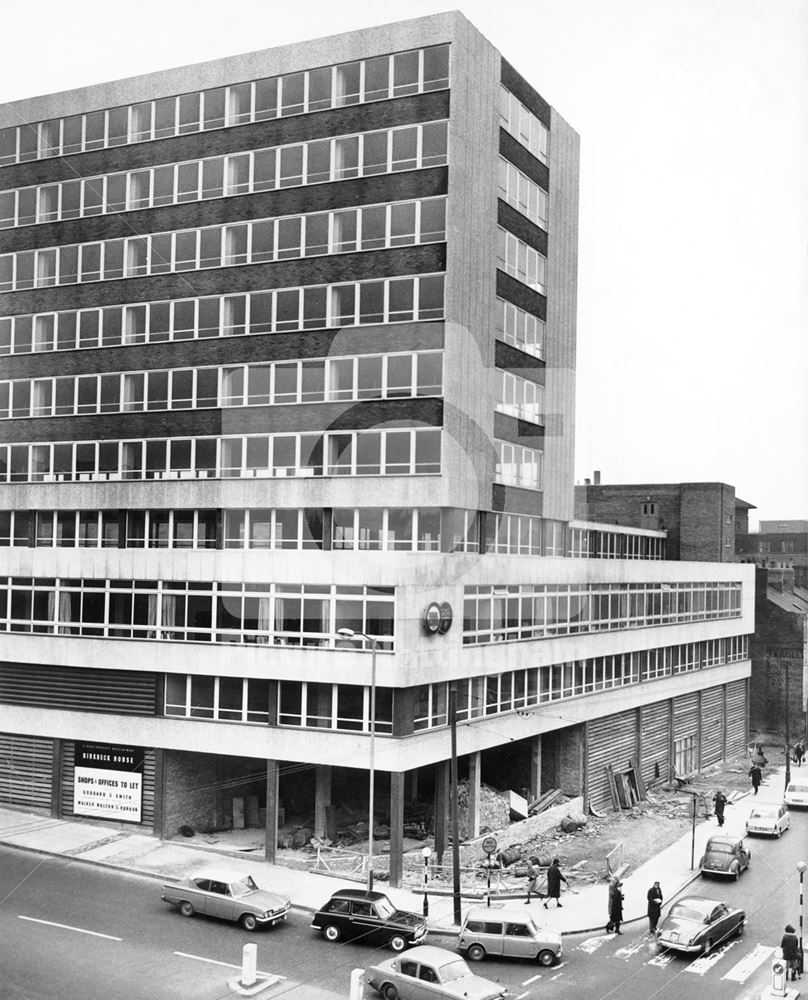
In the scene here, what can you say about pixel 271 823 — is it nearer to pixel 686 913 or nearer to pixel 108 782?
pixel 108 782

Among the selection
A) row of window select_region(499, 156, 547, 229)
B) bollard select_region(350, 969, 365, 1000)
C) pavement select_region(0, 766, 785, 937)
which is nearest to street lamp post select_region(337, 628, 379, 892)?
pavement select_region(0, 766, 785, 937)

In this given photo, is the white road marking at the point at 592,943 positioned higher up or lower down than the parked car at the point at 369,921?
lower down

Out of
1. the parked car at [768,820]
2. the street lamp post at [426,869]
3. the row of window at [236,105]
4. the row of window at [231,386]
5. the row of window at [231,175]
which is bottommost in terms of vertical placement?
the parked car at [768,820]

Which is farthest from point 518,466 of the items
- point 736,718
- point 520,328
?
point 736,718

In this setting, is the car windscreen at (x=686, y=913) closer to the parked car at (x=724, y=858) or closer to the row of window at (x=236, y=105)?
the parked car at (x=724, y=858)

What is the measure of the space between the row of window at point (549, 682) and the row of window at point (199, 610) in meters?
3.21

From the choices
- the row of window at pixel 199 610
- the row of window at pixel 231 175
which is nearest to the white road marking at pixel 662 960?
the row of window at pixel 199 610

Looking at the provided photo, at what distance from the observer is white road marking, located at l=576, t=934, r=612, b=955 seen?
26.1 m

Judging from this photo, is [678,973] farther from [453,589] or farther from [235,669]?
[235,669]

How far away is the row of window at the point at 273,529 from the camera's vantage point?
35.6 m

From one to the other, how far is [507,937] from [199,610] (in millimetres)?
15318

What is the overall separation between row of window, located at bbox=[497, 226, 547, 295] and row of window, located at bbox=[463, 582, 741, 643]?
Answer: 12.4m

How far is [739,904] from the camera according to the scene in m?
30.2

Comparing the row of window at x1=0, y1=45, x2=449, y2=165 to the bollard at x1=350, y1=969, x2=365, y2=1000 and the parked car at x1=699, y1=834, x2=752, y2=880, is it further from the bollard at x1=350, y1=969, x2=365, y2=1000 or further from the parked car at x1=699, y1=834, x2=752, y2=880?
the bollard at x1=350, y1=969, x2=365, y2=1000
